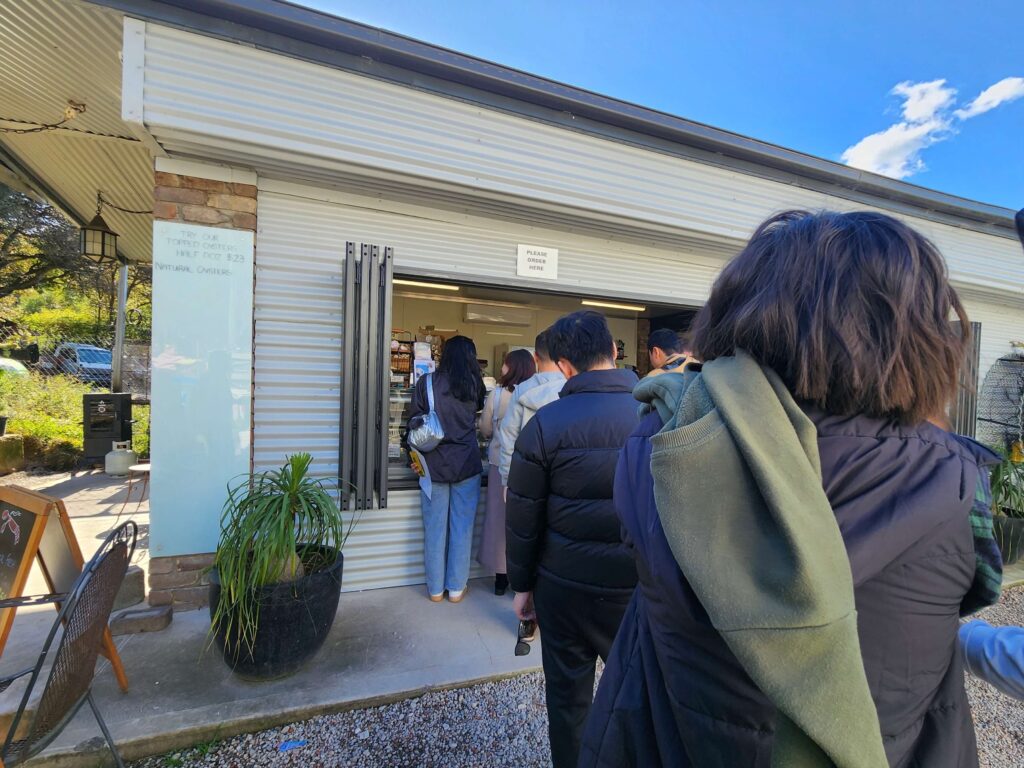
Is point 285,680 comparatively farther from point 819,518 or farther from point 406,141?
point 406,141

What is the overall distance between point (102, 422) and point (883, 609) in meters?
8.89

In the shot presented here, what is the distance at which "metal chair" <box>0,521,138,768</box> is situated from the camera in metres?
1.46

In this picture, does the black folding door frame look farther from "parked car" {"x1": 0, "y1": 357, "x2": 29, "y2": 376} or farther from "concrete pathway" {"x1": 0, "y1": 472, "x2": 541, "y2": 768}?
"parked car" {"x1": 0, "y1": 357, "x2": 29, "y2": 376}

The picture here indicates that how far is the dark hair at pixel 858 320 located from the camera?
0.68 metres

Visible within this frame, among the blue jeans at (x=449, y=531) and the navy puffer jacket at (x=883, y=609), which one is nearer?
the navy puffer jacket at (x=883, y=609)

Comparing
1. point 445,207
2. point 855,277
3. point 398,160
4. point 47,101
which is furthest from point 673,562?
point 47,101

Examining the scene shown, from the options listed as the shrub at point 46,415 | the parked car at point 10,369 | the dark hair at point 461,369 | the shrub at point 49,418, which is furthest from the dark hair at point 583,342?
the parked car at point 10,369

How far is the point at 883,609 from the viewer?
0.68 meters

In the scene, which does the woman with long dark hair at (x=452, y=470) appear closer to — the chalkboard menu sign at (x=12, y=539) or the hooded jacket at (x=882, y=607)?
Answer: the chalkboard menu sign at (x=12, y=539)

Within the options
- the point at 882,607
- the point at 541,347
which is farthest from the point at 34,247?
the point at 882,607

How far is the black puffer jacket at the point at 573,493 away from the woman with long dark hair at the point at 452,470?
1.39m

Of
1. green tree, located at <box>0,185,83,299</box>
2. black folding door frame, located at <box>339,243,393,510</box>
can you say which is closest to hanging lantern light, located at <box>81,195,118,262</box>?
black folding door frame, located at <box>339,243,393,510</box>

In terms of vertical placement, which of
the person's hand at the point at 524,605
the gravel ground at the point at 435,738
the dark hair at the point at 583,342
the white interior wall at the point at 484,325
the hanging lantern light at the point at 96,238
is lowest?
the gravel ground at the point at 435,738

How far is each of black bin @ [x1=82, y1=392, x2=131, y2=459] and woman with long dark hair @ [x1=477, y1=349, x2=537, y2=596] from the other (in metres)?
6.58
